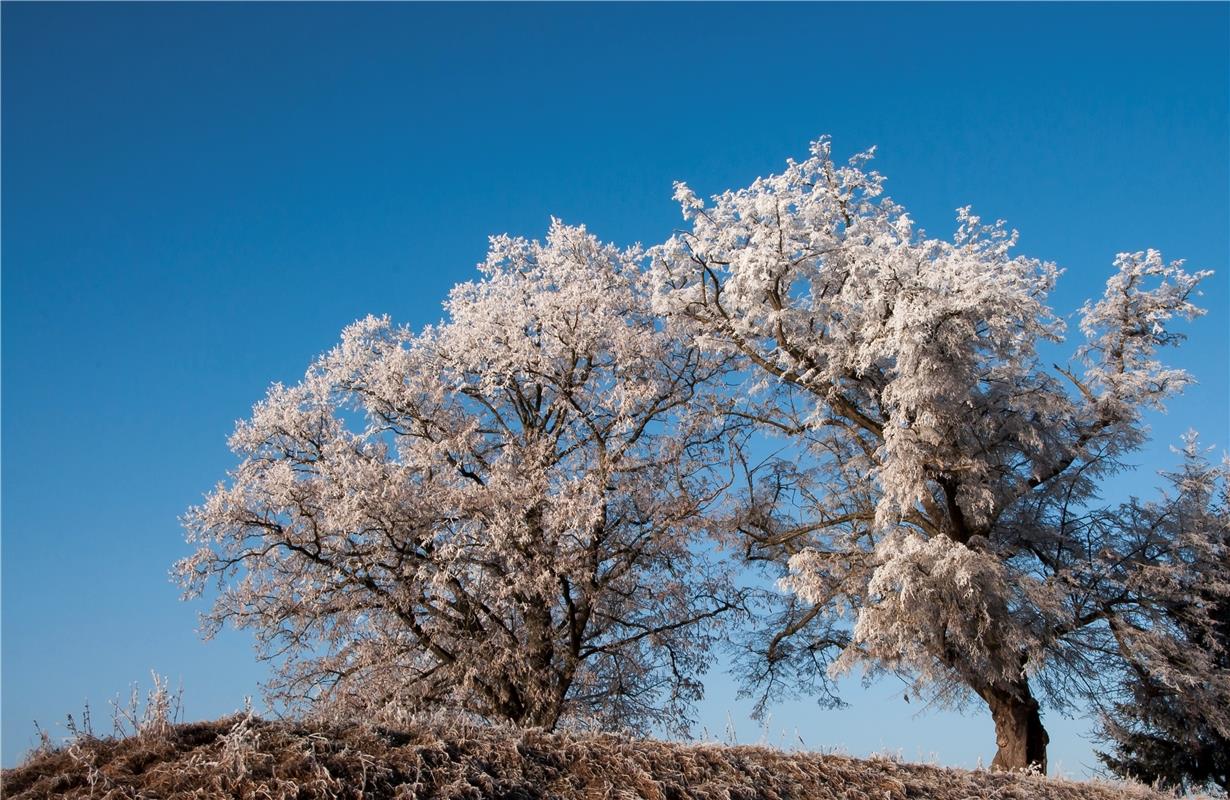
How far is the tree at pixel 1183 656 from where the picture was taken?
762 inches

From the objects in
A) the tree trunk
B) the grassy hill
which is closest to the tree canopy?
the tree trunk

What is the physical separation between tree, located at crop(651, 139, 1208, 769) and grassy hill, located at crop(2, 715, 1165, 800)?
9.87m

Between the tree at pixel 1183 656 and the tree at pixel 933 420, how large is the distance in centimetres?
49

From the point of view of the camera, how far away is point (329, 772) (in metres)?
6.88

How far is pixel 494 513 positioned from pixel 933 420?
831 cm

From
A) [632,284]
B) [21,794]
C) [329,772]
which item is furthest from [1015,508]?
[21,794]

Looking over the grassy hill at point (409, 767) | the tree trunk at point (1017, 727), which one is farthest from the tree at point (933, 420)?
the grassy hill at point (409, 767)

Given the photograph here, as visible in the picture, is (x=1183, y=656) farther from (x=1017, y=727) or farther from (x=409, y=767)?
(x=409, y=767)

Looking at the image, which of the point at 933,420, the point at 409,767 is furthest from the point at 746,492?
the point at 409,767

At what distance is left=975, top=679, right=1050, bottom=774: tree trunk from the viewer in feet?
64.9

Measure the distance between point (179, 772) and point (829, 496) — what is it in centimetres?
1746

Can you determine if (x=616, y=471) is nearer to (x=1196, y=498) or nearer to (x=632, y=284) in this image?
(x=632, y=284)

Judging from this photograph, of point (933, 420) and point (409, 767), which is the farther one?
point (933, 420)

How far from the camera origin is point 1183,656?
768 inches
